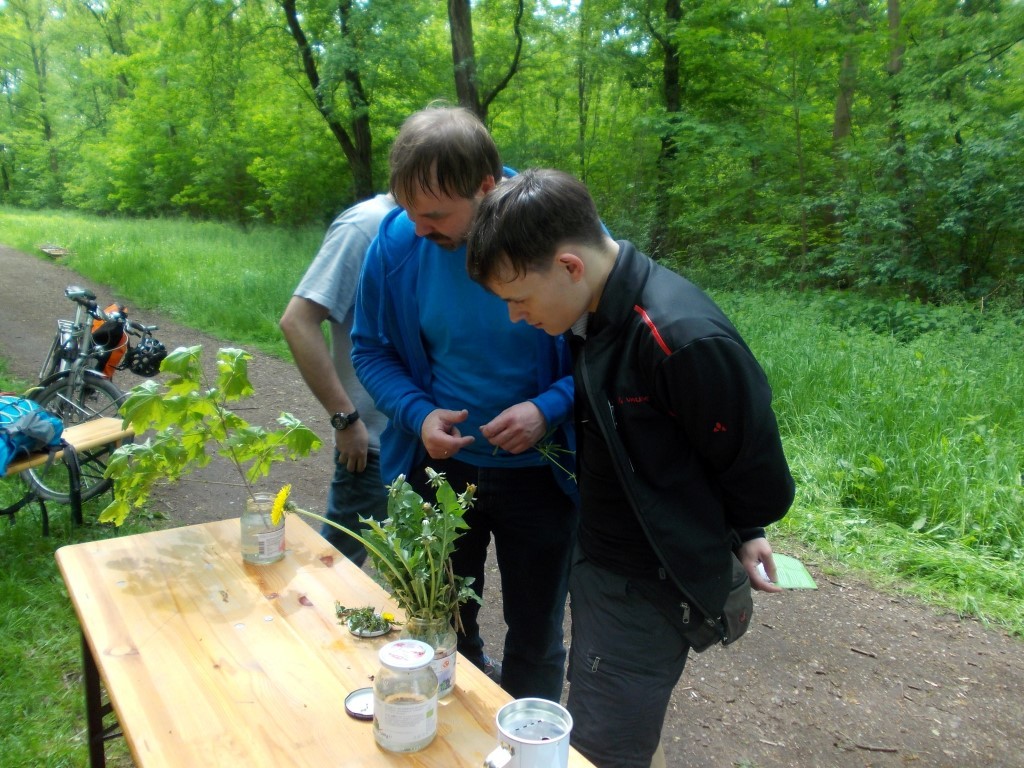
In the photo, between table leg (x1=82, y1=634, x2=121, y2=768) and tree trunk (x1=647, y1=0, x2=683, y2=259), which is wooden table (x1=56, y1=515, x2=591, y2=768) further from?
tree trunk (x1=647, y1=0, x2=683, y2=259)

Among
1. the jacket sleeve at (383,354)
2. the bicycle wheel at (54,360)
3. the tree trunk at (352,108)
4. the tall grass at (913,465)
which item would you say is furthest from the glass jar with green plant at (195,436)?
the tree trunk at (352,108)

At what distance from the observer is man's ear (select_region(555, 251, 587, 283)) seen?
4.59ft

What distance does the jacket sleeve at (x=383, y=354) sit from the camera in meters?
1.99

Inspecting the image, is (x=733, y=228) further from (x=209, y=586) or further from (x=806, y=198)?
(x=209, y=586)

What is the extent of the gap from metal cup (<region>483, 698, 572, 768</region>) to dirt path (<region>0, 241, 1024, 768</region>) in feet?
5.29

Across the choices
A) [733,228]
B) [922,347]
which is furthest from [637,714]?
[733,228]

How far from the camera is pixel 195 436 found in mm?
1885

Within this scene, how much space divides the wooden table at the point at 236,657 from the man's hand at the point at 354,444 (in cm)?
41

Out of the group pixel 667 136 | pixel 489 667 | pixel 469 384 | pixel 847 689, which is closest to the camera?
pixel 469 384

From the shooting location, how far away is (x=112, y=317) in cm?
504

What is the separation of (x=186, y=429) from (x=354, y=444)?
0.62 meters

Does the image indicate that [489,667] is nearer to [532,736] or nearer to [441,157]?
[532,736]

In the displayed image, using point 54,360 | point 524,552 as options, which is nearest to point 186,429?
point 524,552

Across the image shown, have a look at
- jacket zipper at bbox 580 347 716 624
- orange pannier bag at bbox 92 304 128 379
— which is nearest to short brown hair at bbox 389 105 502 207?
jacket zipper at bbox 580 347 716 624
